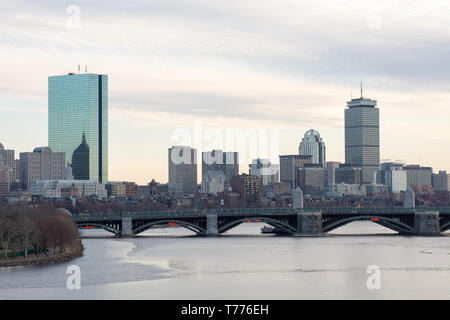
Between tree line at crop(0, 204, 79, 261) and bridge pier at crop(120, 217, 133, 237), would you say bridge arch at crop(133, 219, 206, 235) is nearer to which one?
bridge pier at crop(120, 217, 133, 237)

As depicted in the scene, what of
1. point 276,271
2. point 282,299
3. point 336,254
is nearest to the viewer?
point 282,299

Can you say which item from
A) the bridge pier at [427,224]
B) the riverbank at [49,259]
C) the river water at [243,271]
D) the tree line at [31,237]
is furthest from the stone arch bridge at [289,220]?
the tree line at [31,237]

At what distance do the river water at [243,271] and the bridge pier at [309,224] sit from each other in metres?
15.1

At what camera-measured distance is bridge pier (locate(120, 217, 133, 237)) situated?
130 m

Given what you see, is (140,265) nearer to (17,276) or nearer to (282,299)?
(17,276)

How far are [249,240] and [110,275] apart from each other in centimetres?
4798

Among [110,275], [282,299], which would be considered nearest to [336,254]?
[110,275]

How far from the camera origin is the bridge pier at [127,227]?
13012 centimetres

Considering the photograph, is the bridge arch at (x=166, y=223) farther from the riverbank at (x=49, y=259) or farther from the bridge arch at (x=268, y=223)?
the riverbank at (x=49, y=259)

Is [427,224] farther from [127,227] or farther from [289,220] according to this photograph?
[127,227]

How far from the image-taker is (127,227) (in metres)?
130

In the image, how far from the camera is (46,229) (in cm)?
9106

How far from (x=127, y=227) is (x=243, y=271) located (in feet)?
163

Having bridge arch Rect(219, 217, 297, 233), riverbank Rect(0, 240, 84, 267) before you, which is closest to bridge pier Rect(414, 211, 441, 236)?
bridge arch Rect(219, 217, 297, 233)
